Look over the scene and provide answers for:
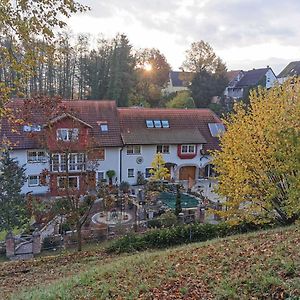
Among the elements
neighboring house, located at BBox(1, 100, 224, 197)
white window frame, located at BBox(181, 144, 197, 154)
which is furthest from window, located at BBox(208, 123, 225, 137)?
white window frame, located at BBox(181, 144, 197, 154)

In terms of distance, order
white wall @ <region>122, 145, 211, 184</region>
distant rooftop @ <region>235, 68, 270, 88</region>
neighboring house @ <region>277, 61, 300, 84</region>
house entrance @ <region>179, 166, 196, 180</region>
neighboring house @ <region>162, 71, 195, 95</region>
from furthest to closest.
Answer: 1. neighboring house @ <region>162, 71, 195, 95</region>
2. neighboring house @ <region>277, 61, 300, 84</region>
3. distant rooftop @ <region>235, 68, 270, 88</region>
4. house entrance @ <region>179, 166, 196, 180</region>
5. white wall @ <region>122, 145, 211, 184</region>

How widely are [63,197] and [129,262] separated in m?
8.12

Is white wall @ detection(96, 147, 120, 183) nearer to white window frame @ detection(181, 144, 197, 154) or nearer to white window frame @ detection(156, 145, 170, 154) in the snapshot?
white window frame @ detection(156, 145, 170, 154)

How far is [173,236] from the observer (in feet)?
50.7

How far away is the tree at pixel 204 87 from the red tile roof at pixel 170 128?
48.3 feet

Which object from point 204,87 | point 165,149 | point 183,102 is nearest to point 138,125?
point 165,149

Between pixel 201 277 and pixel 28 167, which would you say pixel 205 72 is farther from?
pixel 201 277

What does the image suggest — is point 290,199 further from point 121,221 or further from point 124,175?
point 124,175

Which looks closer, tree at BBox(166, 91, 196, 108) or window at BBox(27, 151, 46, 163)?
window at BBox(27, 151, 46, 163)

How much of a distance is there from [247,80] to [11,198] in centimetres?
4883

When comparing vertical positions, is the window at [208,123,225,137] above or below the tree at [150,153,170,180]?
above

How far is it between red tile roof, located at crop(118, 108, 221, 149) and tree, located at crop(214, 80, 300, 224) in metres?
15.7

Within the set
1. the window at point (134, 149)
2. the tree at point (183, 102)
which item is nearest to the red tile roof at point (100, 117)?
the window at point (134, 149)

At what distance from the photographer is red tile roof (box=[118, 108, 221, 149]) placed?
1218 inches
